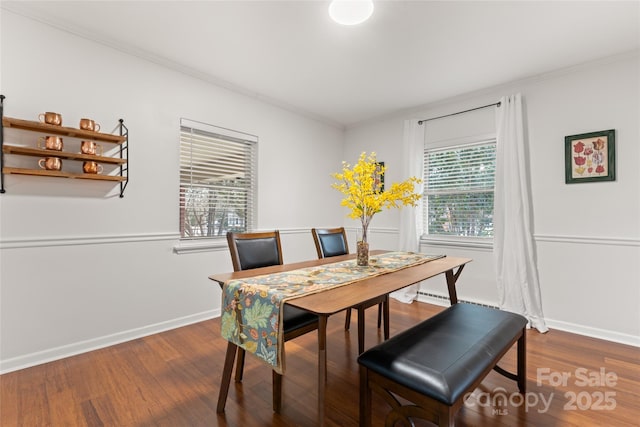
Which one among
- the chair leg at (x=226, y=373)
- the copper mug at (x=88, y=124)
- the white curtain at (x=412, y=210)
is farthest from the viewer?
the white curtain at (x=412, y=210)

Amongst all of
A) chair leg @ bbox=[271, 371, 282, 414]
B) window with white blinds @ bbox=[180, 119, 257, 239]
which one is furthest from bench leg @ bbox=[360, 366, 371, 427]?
window with white blinds @ bbox=[180, 119, 257, 239]

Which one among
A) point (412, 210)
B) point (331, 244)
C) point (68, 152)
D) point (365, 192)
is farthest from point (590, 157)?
point (68, 152)

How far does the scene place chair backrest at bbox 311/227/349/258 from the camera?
2547 mm

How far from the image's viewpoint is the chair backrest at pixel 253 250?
191cm

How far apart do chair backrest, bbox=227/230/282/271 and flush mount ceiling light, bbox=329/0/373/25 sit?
5.15 ft

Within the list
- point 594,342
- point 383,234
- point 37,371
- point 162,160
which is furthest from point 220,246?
point 594,342

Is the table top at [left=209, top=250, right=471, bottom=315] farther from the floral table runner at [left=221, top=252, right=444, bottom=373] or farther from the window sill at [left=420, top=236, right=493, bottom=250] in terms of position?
the window sill at [left=420, top=236, right=493, bottom=250]

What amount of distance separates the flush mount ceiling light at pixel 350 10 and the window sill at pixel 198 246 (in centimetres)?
235

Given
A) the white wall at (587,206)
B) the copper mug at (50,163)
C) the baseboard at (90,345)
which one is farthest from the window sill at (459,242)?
the copper mug at (50,163)

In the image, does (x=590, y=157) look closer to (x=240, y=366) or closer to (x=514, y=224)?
(x=514, y=224)

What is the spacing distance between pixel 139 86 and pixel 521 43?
10.8ft

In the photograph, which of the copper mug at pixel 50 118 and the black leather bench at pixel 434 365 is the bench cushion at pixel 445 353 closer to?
the black leather bench at pixel 434 365

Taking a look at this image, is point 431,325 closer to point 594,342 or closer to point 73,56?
point 594,342

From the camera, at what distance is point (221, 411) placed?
1630 mm
